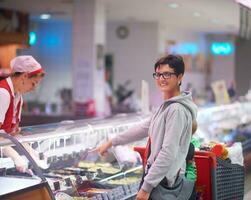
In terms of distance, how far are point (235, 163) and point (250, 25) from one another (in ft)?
17.2

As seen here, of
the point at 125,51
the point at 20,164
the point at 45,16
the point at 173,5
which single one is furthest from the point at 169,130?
the point at 125,51

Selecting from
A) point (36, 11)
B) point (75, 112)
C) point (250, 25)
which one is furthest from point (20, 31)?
point (250, 25)

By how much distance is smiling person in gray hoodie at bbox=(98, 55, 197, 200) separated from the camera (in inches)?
107

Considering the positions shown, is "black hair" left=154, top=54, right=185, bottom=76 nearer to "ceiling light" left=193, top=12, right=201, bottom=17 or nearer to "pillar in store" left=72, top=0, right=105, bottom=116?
"pillar in store" left=72, top=0, right=105, bottom=116

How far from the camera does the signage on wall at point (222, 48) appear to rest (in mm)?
18969

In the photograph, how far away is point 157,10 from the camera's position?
1263cm

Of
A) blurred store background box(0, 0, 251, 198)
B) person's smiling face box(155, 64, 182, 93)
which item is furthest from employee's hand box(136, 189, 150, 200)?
blurred store background box(0, 0, 251, 198)

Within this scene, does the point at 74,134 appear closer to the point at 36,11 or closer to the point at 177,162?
the point at 177,162

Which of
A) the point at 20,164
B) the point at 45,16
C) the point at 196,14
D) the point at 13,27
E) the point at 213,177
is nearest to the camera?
the point at 20,164

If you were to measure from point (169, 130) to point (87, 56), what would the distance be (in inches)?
330

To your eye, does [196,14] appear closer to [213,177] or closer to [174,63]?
[213,177]

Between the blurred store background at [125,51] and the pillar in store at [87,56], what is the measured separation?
0.07 ft

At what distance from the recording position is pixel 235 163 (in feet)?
12.0

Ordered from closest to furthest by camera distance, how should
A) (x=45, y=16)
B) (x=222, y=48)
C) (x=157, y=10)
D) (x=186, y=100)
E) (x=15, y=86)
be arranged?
1. (x=186, y=100)
2. (x=15, y=86)
3. (x=157, y=10)
4. (x=45, y=16)
5. (x=222, y=48)
